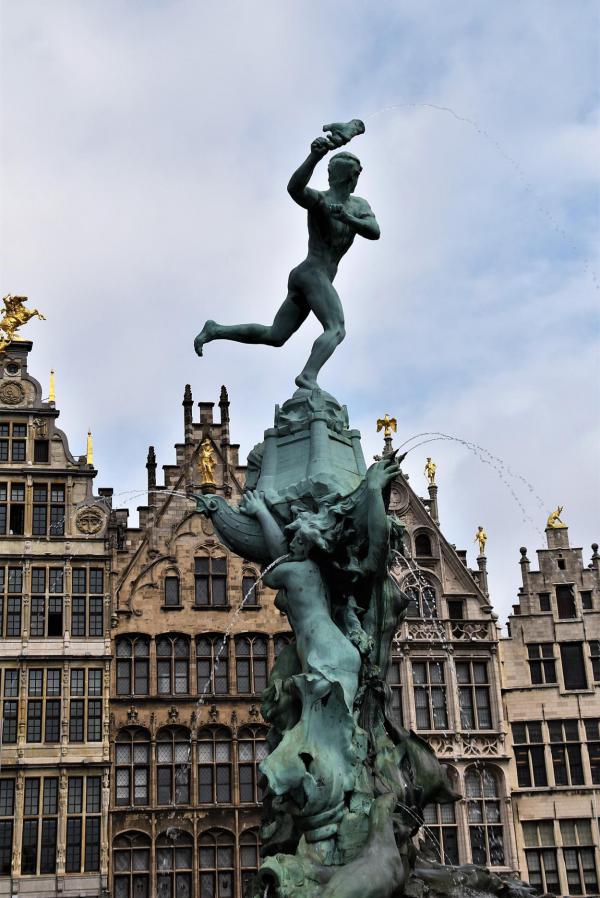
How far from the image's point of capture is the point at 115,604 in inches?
1362

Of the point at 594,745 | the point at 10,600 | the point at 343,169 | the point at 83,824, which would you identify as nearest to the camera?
the point at 343,169

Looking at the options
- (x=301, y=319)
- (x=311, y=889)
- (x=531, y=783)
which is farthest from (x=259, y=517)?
(x=531, y=783)

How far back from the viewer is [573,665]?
120 feet

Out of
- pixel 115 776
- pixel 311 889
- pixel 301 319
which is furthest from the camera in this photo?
pixel 115 776

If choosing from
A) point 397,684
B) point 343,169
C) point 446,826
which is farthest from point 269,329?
point 446,826

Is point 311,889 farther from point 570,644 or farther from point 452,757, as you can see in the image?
point 570,644

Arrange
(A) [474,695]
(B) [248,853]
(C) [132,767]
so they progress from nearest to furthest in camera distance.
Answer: (B) [248,853], (C) [132,767], (A) [474,695]

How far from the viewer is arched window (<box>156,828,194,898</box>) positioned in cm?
3206

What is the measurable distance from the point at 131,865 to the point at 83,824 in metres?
1.60

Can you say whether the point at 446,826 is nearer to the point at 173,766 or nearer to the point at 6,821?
the point at 173,766

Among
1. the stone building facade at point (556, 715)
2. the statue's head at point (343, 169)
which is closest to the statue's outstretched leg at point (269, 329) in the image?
the statue's head at point (343, 169)

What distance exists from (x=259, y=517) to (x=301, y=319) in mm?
3314

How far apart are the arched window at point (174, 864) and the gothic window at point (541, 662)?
1080 centimetres

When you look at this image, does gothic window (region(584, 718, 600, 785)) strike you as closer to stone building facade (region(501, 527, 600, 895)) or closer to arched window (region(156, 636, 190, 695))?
stone building facade (region(501, 527, 600, 895))
